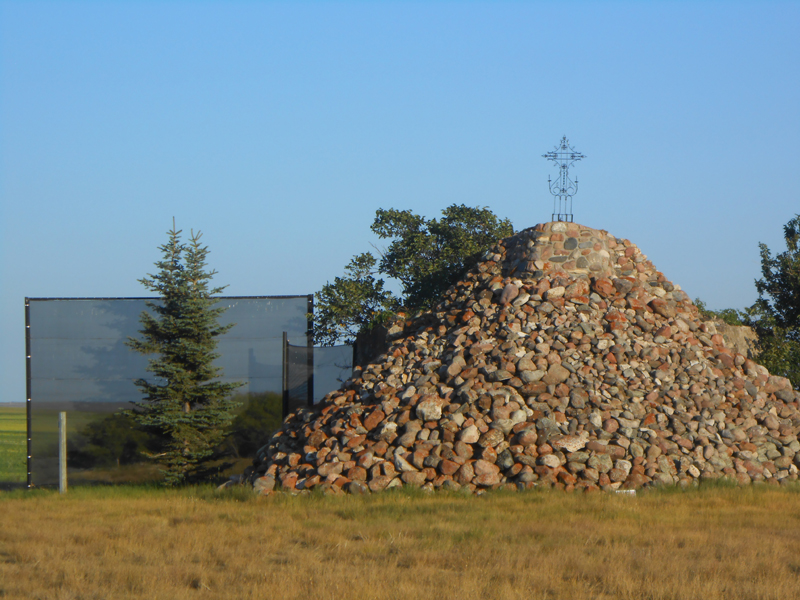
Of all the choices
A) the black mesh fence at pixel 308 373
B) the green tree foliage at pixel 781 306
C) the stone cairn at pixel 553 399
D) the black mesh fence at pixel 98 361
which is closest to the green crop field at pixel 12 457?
the black mesh fence at pixel 98 361

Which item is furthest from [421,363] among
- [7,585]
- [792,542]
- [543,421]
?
[7,585]

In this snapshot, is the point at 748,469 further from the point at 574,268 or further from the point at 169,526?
the point at 169,526

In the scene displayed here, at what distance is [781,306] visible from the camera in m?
19.4

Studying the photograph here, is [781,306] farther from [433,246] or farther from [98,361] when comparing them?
[98,361]

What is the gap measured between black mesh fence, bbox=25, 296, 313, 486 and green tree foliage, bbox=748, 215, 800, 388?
10.4m

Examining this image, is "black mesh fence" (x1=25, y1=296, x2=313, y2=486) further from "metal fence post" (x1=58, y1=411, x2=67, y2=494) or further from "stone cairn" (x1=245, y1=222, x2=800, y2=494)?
"stone cairn" (x1=245, y1=222, x2=800, y2=494)

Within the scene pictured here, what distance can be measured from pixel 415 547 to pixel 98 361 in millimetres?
10231

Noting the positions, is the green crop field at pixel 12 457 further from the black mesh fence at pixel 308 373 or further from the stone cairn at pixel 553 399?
the stone cairn at pixel 553 399

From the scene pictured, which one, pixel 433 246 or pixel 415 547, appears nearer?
pixel 415 547

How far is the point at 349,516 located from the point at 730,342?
9632 mm

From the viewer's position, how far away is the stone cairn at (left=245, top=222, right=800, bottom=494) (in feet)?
37.1

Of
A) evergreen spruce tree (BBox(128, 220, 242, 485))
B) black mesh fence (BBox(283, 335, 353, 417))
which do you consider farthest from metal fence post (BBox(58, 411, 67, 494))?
black mesh fence (BBox(283, 335, 353, 417))

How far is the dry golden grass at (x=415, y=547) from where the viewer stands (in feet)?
21.3

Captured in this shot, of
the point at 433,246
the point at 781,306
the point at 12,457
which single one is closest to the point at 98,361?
the point at 433,246
